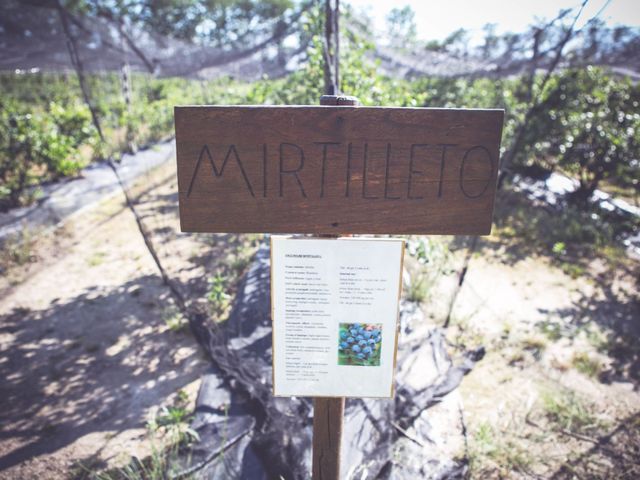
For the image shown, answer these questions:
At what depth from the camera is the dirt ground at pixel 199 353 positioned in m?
2.38

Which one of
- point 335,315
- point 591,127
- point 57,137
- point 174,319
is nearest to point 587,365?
point 335,315

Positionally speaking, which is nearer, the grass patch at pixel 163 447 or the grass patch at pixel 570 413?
the grass patch at pixel 163 447

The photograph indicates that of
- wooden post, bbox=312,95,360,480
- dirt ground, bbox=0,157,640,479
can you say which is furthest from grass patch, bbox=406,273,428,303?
wooden post, bbox=312,95,360,480

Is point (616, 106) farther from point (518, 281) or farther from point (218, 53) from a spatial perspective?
point (218, 53)

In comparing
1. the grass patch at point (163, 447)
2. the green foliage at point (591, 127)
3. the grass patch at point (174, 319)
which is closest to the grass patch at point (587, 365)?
the grass patch at point (163, 447)

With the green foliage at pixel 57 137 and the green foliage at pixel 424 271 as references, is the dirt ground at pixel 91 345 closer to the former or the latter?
the green foliage at pixel 57 137

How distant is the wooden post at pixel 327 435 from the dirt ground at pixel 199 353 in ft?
3.76

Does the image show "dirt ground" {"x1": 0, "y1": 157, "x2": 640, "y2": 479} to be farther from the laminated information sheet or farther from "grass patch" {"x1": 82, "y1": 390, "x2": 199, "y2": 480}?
the laminated information sheet

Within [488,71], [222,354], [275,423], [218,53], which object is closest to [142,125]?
[218,53]

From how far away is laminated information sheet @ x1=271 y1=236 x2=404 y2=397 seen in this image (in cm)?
118

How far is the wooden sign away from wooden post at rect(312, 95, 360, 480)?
606 millimetres

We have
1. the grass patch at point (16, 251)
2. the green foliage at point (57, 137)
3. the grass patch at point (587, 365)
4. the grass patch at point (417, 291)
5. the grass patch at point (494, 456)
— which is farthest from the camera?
the green foliage at point (57, 137)

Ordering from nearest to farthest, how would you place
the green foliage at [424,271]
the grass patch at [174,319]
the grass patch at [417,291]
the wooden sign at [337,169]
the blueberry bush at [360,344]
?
the wooden sign at [337,169] → the blueberry bush at [360,344] → the green foliage at [424,271] → the grass patch at [174,319] → the grass patch at [417,291]

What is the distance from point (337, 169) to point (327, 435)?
0.91 meters
